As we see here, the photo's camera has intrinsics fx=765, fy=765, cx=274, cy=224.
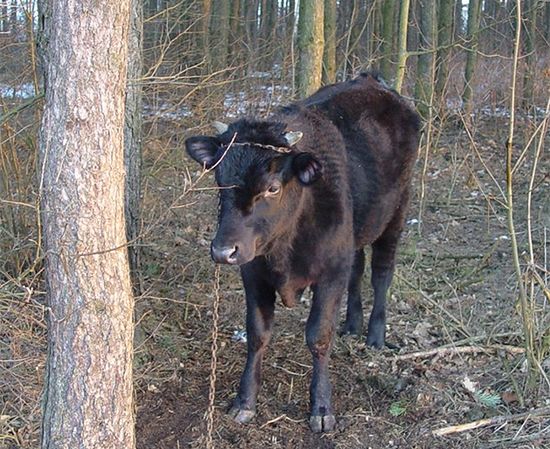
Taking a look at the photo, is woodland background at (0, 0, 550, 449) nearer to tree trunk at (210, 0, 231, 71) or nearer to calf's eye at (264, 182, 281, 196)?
calf's eye at (264, 182, 281, 196)

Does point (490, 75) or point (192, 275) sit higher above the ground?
point (490, 75)

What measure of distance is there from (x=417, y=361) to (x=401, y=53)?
12.6ft

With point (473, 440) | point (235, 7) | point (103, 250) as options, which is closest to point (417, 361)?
point (473, 440)

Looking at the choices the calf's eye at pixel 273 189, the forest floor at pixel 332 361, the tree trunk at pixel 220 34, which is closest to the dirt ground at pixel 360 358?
the forest floor at pixel 332 361

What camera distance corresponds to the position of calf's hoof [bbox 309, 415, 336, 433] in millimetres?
5133

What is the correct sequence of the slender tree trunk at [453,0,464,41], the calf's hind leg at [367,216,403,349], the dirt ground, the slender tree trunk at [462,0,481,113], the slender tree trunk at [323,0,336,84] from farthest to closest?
the slender tree trunk at [453,0,464,41], the slender tree trunk at [462,0,481,113], the slender tree trunk at [323,0,336,84], the calf's hind leg at [367,216,403,349], the dirt ground

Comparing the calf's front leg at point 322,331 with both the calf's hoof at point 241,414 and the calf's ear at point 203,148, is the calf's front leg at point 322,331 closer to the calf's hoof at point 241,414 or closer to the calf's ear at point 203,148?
the calf's hoof at point 241,414

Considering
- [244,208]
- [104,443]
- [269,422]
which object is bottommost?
[269,422]

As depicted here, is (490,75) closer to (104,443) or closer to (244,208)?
(244,208)

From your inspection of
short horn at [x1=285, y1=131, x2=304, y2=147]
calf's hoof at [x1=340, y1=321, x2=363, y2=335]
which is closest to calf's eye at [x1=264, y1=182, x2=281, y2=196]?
short horn at [x1=285, y1=131, x2=304, y2=147]

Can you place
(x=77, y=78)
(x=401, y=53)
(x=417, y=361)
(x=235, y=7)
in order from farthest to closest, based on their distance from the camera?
(x=235, y=7) < (x=401, y=53) < (x=417, y=361) < (x=77, y=78)

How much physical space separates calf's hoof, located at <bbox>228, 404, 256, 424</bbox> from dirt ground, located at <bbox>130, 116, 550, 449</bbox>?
0.04 meters

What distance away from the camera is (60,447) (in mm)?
3764

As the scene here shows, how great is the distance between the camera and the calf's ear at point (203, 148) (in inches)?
201
